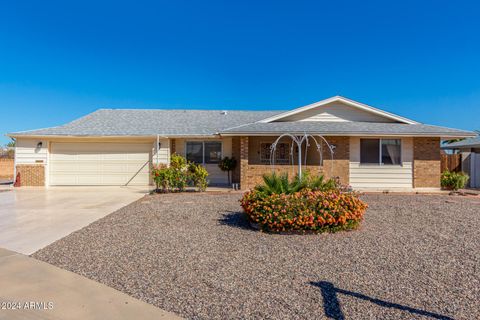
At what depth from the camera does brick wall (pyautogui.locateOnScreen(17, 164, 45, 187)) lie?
14.7 metres

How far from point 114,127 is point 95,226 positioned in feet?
35.1

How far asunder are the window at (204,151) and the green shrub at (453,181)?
1123 centimetres

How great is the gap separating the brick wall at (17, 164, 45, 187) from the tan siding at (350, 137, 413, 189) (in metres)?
15.7

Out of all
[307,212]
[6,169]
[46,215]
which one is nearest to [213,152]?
[46,215]

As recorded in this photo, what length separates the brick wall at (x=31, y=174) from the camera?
1466cm

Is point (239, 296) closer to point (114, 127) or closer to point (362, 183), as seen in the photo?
point (362, 183)

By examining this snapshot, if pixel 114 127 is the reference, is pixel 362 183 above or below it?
below

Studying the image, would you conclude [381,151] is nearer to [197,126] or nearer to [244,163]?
[244,163]

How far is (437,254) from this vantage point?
4.88 m

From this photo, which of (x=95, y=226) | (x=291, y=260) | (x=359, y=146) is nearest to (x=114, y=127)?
(x=95, y=226)

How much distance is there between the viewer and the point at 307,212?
238 inches

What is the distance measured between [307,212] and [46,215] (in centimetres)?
721

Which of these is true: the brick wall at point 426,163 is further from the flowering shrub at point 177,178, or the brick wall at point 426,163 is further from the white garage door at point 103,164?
the white garage door at point 103,164

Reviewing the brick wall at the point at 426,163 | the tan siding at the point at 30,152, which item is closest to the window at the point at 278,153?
the brick wall at the point at 426,163
